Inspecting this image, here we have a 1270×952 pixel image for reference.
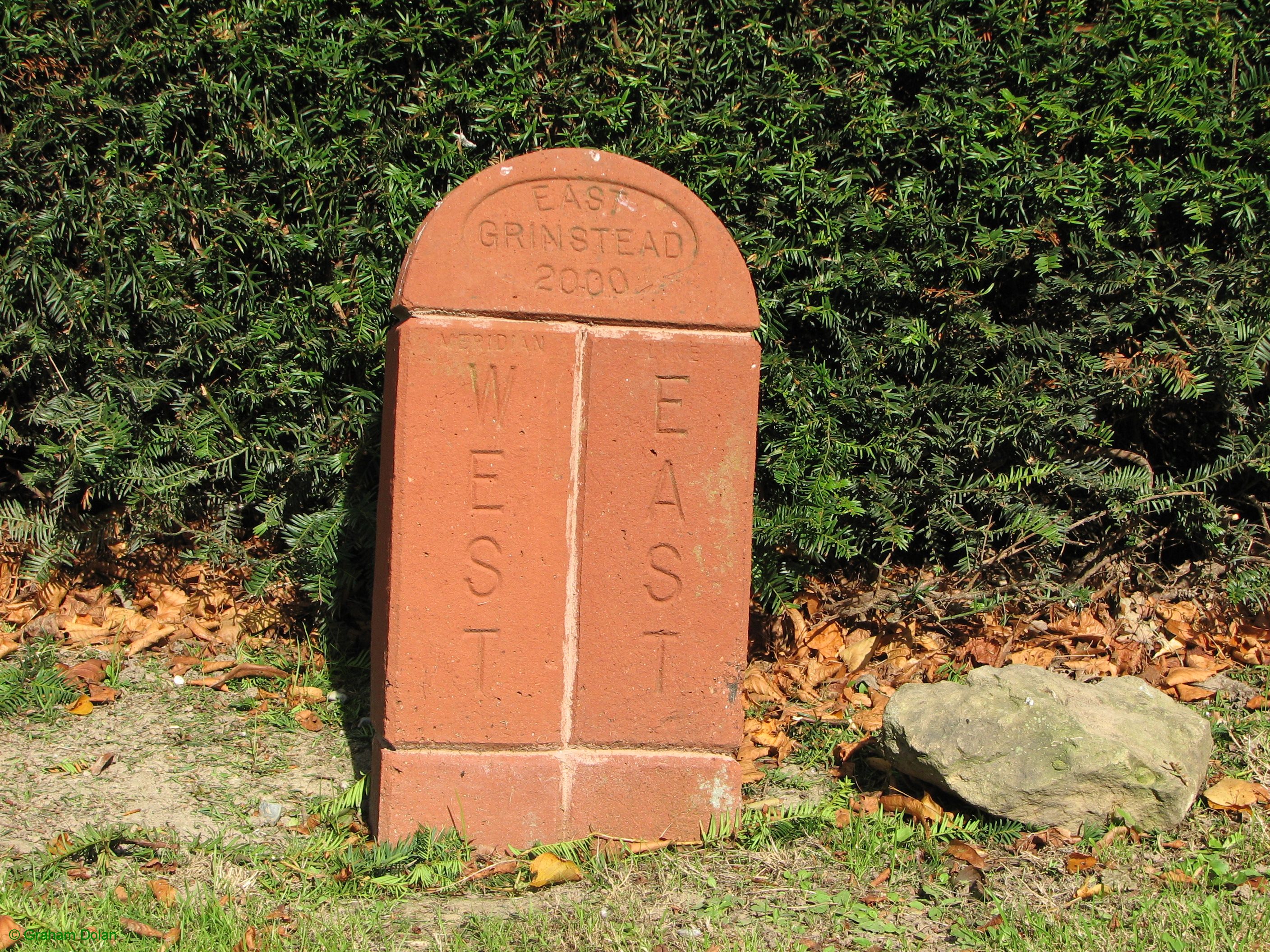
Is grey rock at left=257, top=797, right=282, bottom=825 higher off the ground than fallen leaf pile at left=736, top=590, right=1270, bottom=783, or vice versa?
fallen leaf pile at left=736, top=590, right=1270, bottom=783

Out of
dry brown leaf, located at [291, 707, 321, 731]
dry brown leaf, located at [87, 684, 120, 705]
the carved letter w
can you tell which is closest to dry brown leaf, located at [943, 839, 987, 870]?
the carved letter w

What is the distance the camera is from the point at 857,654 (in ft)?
13.3

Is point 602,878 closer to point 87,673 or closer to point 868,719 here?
point 868,719

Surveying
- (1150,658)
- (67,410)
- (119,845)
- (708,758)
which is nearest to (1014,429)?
(1150,658)

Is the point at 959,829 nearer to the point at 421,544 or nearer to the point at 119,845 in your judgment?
the point at 421,544

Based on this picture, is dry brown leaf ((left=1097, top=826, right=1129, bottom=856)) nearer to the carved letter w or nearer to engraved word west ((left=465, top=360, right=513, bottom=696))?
engraved word west ((left=465, top=360, right=513, bottom=696))

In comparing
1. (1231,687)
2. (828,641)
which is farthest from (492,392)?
(1231,687)

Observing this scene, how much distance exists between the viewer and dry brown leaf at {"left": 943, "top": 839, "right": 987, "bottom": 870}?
2.74 metres

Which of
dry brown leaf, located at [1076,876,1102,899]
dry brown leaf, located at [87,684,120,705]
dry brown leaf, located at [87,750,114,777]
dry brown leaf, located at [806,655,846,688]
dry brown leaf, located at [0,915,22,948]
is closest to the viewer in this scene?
Result: dry brown leaf, located at [0,915,22,948]

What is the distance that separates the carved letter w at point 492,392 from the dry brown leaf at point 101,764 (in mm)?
1683

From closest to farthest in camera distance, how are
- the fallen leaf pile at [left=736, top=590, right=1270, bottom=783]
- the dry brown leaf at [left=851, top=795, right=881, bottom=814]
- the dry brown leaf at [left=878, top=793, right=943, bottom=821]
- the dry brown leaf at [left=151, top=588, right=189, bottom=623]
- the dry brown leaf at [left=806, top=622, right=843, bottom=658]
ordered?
the dry brown leaf at [left=878, top=793, right=943, bottom=821]
the dry brown leaf at [left=851, top=795, right=881, bottom=814]
the fallen leaf pile at [left=736, top=590, right=1270, bottom=783]
the dry brown leaf at [left=806, top=622, right=843, bottom=658]
the dry brown leaf at [left=151, top=588, right=189, bottom=623]

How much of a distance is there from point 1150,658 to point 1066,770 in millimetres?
1397

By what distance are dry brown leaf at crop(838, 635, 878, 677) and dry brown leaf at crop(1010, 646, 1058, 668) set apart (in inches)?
19.9

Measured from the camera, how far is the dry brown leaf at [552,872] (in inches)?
106
